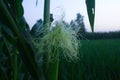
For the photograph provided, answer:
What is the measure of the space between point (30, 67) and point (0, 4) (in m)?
0.15

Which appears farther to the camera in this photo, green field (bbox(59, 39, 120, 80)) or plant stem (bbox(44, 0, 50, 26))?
green field (bbox(59, 39, 120, 80))

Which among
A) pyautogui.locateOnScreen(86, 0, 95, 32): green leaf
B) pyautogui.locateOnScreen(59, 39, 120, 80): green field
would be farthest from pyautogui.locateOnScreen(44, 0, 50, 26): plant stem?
pyautogui.locateOnScreen(59, 39, 120, 80): green field

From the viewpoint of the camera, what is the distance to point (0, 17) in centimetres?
49

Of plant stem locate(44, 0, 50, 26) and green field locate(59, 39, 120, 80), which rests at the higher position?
plant stem locate(44, 0, 50, 26)

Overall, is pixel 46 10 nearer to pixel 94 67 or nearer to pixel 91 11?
pixel 91 11

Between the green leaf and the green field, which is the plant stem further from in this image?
the green field

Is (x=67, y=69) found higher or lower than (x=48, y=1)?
lower

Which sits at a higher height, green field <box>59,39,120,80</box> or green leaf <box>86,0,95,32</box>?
green leaf <box>86,0,95,32</box>

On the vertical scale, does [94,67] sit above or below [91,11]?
below

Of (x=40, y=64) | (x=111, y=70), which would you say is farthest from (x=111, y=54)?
(x=40, y=64)

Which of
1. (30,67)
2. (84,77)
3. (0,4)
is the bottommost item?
(84,77)

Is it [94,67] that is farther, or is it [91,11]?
[94,67]

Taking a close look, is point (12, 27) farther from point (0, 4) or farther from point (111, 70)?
point (111, 70)

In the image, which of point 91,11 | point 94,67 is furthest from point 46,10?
point 94,67
